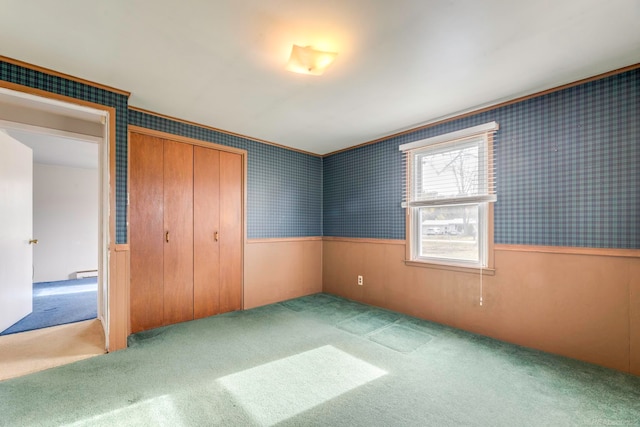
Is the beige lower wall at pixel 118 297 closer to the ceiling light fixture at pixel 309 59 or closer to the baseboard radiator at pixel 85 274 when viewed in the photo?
the ceiling light fixture at pixel 309 59

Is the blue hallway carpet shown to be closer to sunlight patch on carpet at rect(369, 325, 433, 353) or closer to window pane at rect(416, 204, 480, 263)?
sunlight patch on carpet at rect(369, 325, 433, 353)

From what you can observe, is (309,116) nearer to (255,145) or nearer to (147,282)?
(255,145)

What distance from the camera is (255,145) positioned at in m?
4.01

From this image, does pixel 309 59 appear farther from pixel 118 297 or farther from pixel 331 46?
pixel 118 297

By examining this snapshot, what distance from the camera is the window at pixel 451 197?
9.63 feet

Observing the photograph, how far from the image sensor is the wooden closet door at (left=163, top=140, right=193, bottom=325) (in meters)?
3.24

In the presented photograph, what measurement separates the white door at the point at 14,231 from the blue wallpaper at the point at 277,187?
178 centimetres

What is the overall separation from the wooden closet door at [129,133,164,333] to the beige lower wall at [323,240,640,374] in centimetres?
285

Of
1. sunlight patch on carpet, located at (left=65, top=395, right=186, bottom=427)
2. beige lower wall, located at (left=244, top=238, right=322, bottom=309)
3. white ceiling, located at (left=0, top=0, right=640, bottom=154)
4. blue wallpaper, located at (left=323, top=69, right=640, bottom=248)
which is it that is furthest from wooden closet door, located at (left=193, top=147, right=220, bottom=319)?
blue wallpaper, located at (left=323, top=69, right=640, bottom=248)

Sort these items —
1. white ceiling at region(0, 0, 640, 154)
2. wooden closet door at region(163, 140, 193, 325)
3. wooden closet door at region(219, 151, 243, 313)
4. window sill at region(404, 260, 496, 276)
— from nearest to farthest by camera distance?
white ceiling at region(0, 0, 640, 154)
window sill at region(404, 260, 496, 276)
wooden closet door at region(163, 140, 193, 325)
wooden closet door at region(219, 151, 243, 313)

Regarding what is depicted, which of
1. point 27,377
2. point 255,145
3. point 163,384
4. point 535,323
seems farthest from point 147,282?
point 535,323

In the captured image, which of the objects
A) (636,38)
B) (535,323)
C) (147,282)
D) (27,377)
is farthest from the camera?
(147,282)

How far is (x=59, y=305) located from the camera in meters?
3.98

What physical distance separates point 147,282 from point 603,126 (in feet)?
14.8
